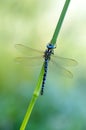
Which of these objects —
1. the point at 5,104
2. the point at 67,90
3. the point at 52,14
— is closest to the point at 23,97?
the point at 5,104

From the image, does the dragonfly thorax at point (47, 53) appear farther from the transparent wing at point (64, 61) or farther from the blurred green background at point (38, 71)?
the blurred green background at point (38, 71)

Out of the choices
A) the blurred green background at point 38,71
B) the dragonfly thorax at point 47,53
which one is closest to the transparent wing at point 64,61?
the dragonfly thorax at point 47,53

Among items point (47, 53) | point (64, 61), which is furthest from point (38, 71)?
point (47, 53)

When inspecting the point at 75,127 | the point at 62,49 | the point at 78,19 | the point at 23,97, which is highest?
the point at 78,19

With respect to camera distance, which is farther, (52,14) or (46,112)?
(52,14)

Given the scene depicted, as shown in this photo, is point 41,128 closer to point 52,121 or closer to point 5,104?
point 52,121

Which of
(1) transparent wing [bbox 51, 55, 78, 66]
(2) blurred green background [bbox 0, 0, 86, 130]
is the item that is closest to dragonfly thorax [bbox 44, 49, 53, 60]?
(1) transparent wing [bbox 51, 55, 78, 66]

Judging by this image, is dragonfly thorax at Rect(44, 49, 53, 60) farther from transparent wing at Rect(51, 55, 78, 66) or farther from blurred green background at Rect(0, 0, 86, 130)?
blurred green background at Rect(0, 0, 86, 130)

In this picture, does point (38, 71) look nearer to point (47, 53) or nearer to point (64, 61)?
point (64, 61)
